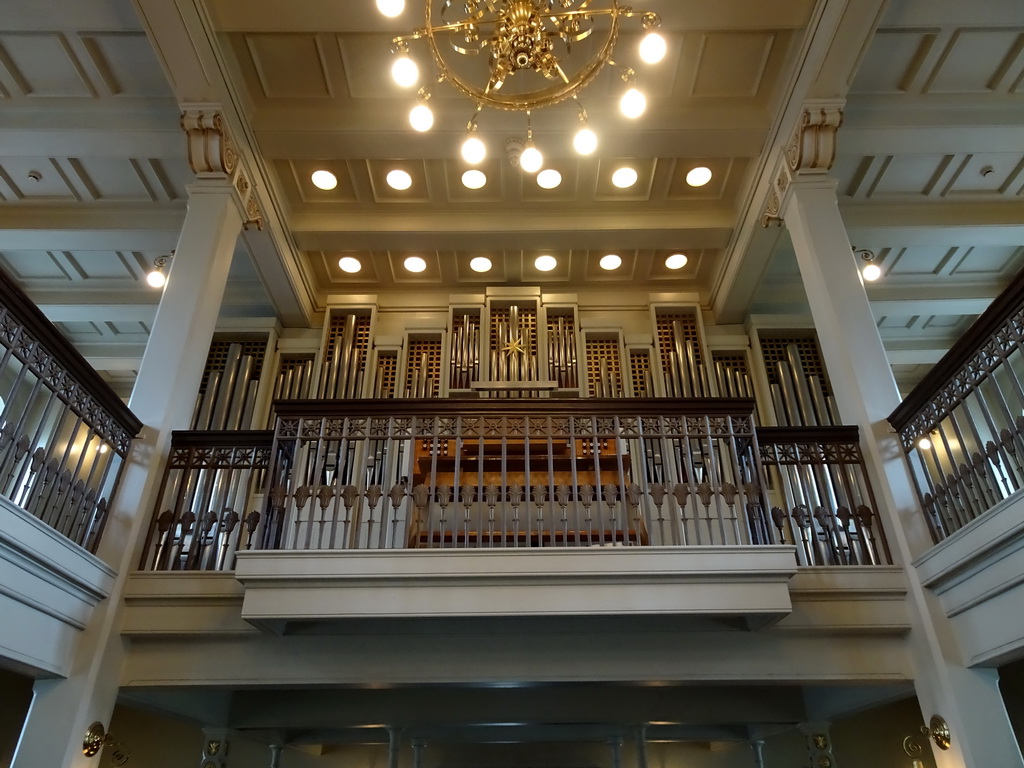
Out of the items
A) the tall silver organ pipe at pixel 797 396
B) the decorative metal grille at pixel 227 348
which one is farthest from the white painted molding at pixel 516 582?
the decorative metal grille at pixel 227 348

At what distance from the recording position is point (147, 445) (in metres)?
4.69

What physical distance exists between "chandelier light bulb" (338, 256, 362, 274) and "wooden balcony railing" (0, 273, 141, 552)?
151 inches

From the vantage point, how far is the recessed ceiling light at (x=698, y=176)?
22.8ft

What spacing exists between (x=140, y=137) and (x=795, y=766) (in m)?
8.62

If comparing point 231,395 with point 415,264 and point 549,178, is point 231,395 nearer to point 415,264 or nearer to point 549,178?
point 415,264

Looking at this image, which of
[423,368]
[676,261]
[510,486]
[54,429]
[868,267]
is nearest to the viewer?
[54,429]

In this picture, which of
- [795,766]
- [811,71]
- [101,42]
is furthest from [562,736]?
[101,42]

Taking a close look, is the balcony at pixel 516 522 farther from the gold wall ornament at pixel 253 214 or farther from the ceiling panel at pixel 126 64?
the ceiling panel at pixel 126 64

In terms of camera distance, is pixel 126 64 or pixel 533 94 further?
pixel 126 64

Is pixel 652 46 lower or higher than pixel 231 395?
lower

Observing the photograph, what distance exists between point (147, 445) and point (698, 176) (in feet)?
17.9

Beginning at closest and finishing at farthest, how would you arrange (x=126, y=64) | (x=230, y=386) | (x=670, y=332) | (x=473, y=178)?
(x=126, y=64), (x=473, y=178), (x=230, y=386), (x=670, y=332)

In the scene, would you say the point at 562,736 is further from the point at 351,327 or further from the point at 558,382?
the point at 351,327

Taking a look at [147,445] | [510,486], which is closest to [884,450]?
[510,486]
